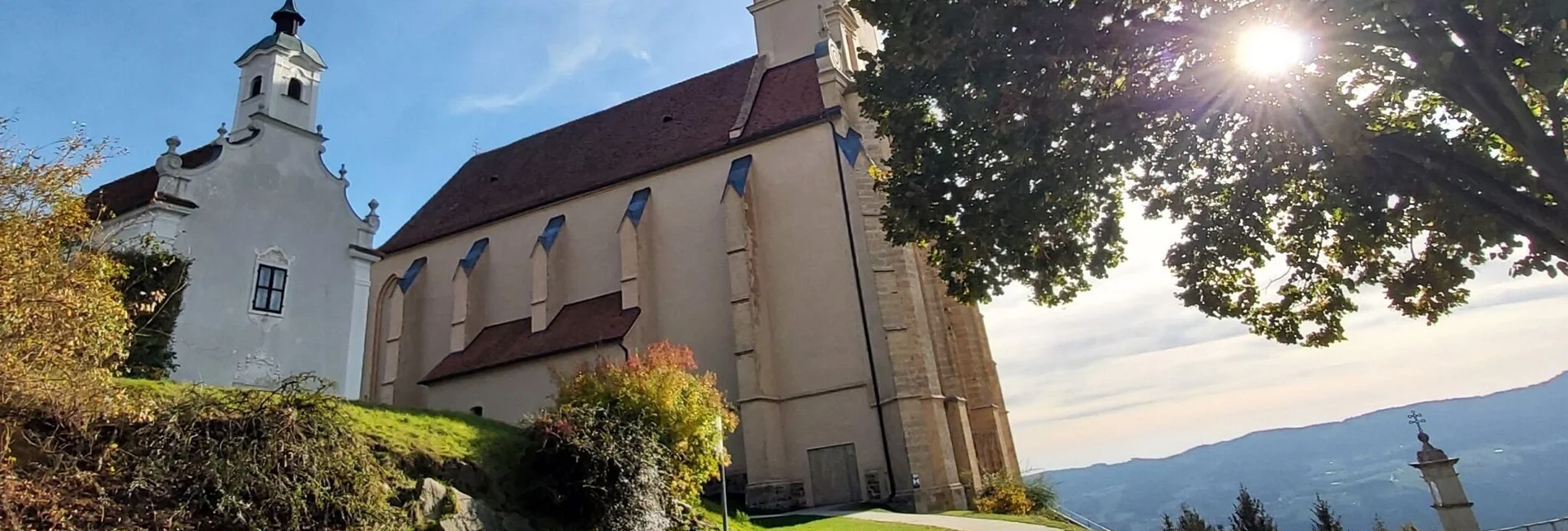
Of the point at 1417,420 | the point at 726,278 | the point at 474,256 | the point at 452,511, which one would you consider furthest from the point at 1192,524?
the point at 474,256

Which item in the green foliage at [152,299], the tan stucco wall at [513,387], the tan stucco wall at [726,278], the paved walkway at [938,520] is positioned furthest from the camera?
the tan stucco wall at [513,387]

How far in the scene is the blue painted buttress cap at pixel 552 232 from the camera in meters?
25.1

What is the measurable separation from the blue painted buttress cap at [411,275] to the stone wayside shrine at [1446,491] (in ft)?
89.8

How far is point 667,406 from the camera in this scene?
465 inches

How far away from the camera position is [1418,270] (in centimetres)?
999

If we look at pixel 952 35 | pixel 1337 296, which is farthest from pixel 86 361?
pixel 1337 296

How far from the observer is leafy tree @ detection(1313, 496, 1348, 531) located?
55.2 ft

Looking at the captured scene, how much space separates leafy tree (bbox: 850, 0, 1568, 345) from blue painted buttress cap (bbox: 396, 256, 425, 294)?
21458 millimetres

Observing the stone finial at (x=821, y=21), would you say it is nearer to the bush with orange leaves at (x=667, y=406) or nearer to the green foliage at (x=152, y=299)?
the bush with orange leaves at (x=667, y=406)

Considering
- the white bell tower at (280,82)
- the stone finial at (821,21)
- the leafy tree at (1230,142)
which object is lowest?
the leafy tree at (1230,142)

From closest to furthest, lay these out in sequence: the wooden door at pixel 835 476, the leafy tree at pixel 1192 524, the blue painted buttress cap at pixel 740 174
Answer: the leafy tree at pixel 1192 524
the wooden door at pixel 835 476
the blue painted buttress cap at pixel 740 174

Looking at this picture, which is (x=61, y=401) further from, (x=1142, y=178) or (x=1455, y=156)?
(x=1455, y=156)

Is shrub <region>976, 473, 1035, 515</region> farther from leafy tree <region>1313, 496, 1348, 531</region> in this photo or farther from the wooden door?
leafy tree <region>1313, 496, 1348, 531</region>

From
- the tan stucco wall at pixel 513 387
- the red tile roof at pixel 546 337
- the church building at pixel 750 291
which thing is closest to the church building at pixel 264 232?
the tan stucco wall at pixel 513 387
